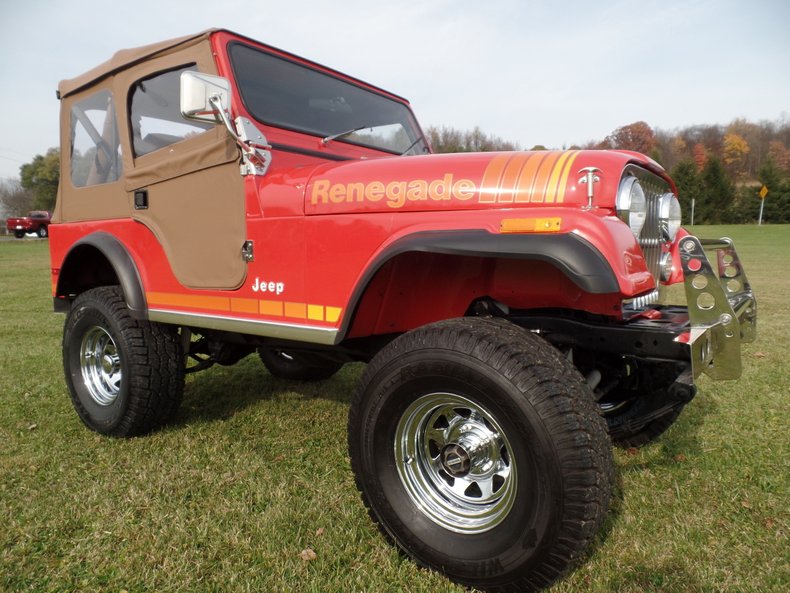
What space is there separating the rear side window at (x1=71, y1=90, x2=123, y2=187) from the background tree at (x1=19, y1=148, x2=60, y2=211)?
138 ft

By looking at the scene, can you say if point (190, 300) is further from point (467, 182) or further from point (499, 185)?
point (499, 185)

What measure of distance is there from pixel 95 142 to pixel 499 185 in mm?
2801

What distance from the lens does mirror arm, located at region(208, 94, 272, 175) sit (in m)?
2.49

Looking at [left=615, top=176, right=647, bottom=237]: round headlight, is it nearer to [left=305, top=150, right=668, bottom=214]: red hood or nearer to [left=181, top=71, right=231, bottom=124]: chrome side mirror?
[left=305, top=150, right=668, bottom=214]: red hood

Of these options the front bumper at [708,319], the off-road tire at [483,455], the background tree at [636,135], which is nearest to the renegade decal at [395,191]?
the off-road tire at [483,455]

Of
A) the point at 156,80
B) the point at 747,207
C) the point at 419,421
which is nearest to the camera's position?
the point at 419,421

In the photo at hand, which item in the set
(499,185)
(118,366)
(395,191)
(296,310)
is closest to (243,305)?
(296,310)

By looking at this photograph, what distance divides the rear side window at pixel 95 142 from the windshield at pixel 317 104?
1049 mm

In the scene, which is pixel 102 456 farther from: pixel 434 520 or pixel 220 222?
pixel 434 520

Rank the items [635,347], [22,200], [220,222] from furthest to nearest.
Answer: [22,200] < [220,222] < [635,347]

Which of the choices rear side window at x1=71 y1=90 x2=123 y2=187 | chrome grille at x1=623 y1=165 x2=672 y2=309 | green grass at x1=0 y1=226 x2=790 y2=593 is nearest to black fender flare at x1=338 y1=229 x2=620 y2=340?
chrome grille at x1=623 y1=165 x2=672 y2=309

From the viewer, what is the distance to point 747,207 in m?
37.4

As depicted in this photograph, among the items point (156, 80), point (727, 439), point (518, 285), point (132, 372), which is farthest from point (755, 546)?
point (156, 80)

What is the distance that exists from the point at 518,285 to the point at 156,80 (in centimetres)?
233
